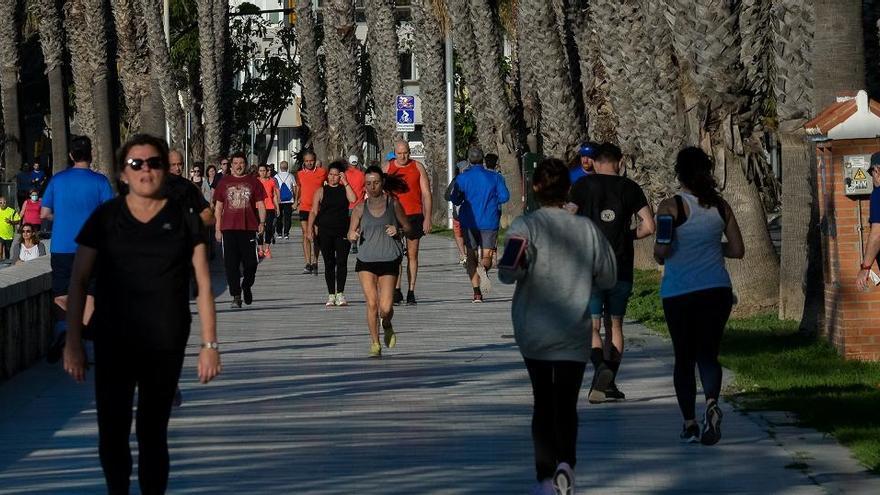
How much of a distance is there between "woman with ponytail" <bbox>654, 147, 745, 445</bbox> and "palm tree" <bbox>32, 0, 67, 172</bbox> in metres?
33.1

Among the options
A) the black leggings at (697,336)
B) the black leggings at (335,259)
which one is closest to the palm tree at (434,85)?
the black leggings at (335,259)

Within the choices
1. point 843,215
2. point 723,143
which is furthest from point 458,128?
point 843,215

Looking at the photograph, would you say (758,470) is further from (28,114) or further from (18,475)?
(28,114)

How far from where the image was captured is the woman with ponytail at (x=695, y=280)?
1083 cm

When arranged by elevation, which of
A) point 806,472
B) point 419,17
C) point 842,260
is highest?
point 419,17

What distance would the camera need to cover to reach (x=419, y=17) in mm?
47781

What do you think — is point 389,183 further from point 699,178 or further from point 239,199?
point 699,178

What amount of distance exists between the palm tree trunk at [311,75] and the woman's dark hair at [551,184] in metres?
45.6

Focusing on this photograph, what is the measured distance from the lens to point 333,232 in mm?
22438

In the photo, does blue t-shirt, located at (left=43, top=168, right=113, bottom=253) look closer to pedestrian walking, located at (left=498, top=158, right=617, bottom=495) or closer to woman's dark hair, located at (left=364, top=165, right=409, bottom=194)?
woman's dark hair, located at (left=364, top=165, right=409, bottom=194)

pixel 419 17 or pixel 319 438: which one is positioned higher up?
pixel 419 17

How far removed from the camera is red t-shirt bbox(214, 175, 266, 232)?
68.9 feet

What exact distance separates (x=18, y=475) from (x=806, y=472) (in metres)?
4.02

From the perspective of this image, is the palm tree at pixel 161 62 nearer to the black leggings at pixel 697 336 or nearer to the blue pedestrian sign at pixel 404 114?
the blue pedestrian sign at pixel 404 114
